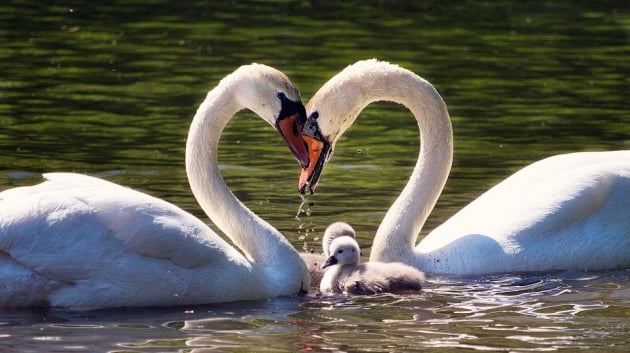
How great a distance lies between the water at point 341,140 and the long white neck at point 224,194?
365 mm

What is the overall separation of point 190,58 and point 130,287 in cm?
1332

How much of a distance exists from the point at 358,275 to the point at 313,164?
0.94 m

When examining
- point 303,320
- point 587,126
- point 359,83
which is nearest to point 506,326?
point 303,320

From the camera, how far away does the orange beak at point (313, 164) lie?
10.8 meters

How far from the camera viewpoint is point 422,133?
11539 mm

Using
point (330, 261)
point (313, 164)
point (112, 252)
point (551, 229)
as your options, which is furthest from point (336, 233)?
point (112, 252)

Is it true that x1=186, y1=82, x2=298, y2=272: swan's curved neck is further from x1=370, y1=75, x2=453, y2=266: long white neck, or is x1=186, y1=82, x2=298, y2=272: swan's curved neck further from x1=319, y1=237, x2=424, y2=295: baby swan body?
x1=370, y1=75, x2=453, y2=266: long white neck

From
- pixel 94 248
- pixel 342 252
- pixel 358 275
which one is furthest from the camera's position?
pixel 342 252

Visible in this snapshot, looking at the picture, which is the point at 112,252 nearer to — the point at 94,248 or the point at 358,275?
the point at 94,248

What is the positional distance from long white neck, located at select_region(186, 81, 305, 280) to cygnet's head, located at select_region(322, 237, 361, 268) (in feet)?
0.84

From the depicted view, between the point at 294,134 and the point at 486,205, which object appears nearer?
the point at 294,134

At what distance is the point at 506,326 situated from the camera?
931cm

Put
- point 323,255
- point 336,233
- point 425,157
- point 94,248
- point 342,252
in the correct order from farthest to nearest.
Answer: point 425,157 < point 323,255 < point 336,233 < point 342,252 < point 94,248

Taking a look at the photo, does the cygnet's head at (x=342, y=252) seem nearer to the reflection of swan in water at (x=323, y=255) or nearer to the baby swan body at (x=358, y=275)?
the baby swan body at (x=358, y=275)
